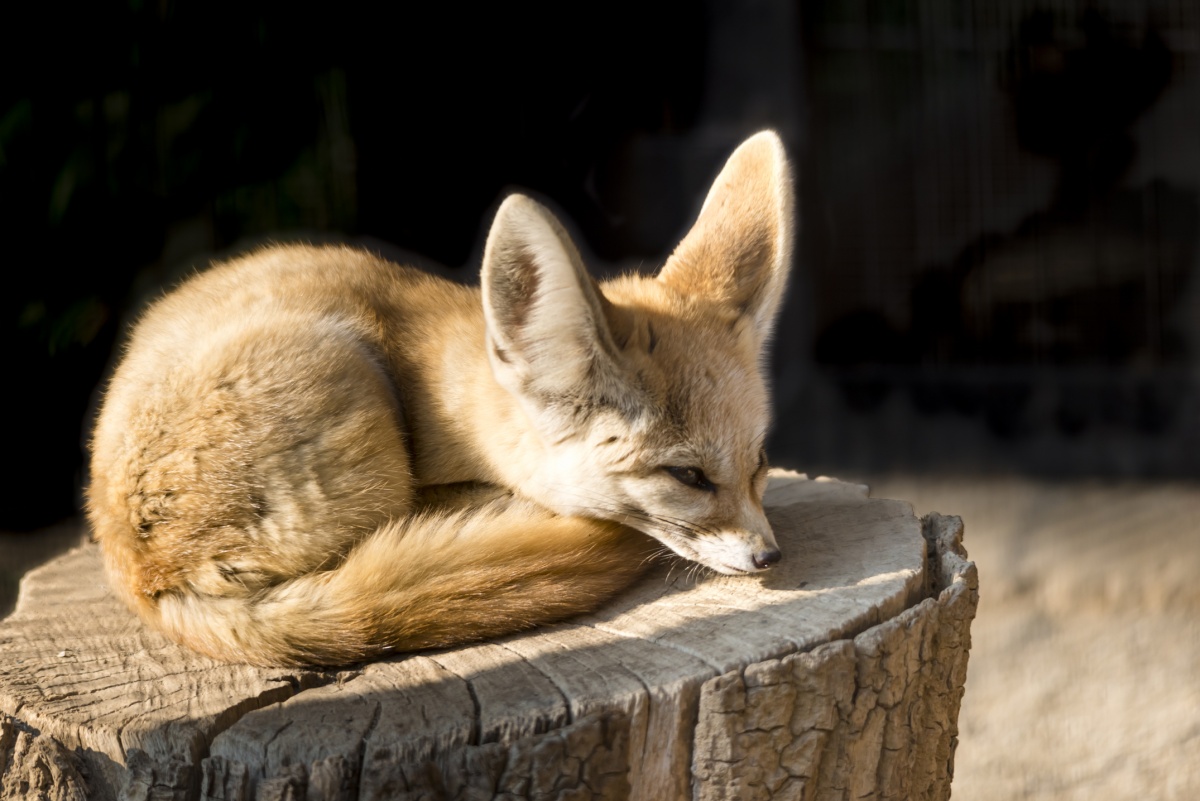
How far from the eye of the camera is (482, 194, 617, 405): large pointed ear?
5.89ft

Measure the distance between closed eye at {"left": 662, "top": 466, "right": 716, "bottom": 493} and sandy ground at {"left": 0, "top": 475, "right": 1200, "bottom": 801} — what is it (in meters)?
2.12

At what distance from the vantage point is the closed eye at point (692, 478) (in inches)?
78.0

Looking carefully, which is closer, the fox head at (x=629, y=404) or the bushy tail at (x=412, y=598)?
the bushy tail at (x=412, y=598)

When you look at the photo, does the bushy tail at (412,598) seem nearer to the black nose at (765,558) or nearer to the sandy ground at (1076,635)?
the black nose at (765,558)

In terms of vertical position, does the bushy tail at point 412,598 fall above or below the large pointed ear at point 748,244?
below

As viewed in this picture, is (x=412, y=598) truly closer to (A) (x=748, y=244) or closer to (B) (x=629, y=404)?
(B) (x=629, y=404)

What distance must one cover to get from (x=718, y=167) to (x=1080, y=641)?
101 inches

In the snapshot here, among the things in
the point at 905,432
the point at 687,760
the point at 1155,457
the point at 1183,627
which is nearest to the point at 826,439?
the point at 905,432

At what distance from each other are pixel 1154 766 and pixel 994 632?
0.80m

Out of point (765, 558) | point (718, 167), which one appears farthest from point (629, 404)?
point (718, 167)

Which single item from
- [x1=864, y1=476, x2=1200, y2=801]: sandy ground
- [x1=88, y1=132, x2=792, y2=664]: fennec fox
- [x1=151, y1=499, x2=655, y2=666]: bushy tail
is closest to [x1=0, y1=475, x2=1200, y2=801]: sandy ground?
[x1=864, y1=476, x2=1200, y2=801]: sandy ground

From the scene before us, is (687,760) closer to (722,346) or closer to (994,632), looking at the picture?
(722,346)

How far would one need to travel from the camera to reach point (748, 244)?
234cm

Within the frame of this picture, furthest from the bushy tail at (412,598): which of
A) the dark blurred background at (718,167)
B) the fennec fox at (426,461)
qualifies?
the dark blurred background at (718,167)
